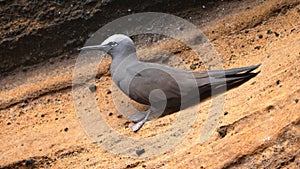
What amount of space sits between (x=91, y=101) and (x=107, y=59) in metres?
0.66

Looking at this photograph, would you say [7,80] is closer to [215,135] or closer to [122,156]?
[122,156]

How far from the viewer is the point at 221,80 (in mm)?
4562

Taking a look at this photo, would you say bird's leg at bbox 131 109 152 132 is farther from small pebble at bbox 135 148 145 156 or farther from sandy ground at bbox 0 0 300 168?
small pebble at bbox 135 148 145 156

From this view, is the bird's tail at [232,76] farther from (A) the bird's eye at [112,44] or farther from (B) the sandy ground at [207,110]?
(A) the bird's eye at [112,44]

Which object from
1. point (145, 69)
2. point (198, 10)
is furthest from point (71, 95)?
point (198, 10)

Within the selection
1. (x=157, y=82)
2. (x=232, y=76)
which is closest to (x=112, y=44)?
(x=157, y=82)

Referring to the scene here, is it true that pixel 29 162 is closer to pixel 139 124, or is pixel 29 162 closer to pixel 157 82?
pixel 139 124

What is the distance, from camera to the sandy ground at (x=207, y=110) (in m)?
3.56

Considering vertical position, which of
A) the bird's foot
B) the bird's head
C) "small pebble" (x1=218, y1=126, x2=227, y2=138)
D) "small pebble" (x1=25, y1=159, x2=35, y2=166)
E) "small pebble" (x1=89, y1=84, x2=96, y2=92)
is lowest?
"small pebble" (x1=218, y1=126, x2=227, y2=138)

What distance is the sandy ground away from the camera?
3561 mm

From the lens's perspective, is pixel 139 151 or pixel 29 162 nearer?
pixel 139 151

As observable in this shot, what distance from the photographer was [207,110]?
4.29m

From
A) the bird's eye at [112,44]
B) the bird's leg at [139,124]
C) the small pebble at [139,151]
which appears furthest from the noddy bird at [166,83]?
the small pebble at [139,151]

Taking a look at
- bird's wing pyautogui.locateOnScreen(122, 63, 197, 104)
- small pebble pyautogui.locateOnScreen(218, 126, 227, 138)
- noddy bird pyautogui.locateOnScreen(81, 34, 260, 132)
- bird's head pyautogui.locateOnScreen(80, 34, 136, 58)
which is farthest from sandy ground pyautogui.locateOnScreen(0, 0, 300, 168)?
bird's head pyautogui.locateOnScreen(80, 34, 136, 58)
